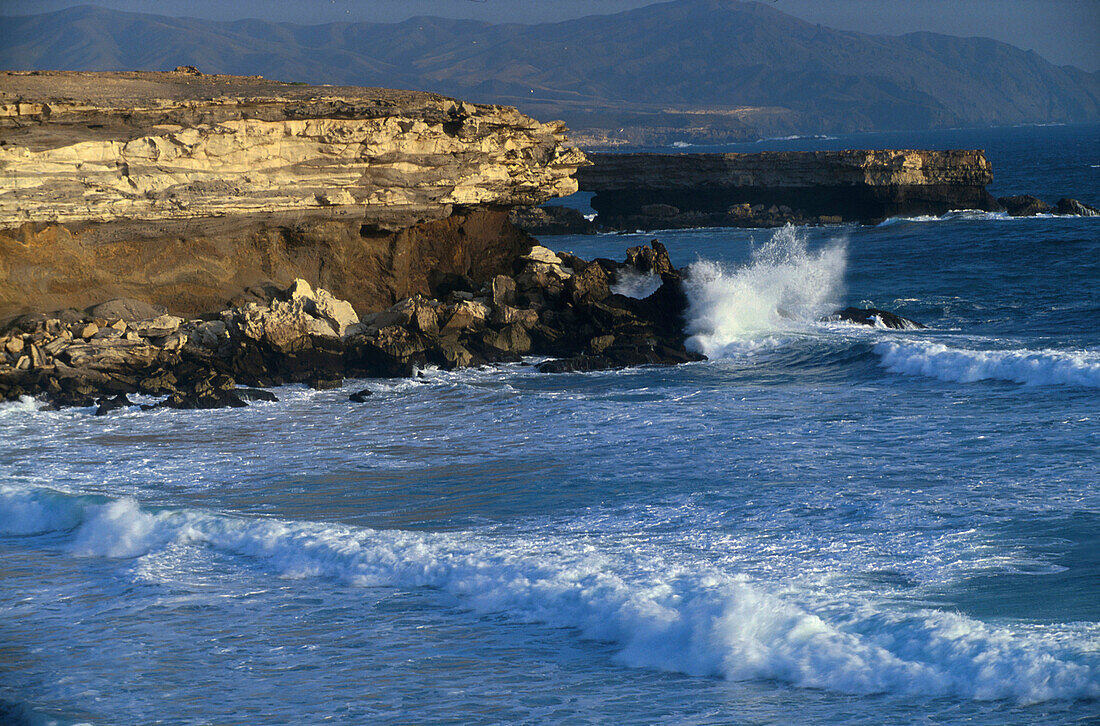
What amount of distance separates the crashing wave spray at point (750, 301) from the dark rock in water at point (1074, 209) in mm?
22987

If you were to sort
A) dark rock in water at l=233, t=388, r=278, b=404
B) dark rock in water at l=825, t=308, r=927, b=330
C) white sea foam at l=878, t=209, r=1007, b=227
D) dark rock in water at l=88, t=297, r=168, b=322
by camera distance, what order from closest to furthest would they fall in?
dark rock in water at l=233, t=388, r=278, b=404, dark rock in water at l=88, t=297, r=168, b=322, dark rock in water at l=825, t=308, r=927, b=330, white sea foam at l=878, t=209, r=1007, b=227

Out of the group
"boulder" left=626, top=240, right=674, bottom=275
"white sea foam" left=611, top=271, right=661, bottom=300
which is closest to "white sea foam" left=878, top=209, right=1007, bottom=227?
"boulder" left=626, top=240, right=674, bottom=275

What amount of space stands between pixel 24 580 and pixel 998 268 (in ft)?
91.7

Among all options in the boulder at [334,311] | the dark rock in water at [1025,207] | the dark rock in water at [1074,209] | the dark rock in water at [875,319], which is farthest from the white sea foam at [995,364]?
the dark rock in water at [1025,207]

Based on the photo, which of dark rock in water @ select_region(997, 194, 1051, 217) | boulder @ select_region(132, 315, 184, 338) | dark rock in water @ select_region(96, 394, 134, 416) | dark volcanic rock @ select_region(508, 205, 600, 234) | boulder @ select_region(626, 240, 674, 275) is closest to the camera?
dark rock in water @ select_region(96, 394, 134, 416)

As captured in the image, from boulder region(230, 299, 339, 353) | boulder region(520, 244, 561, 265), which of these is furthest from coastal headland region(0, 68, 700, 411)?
boulder region(520, 244, 561, 265)

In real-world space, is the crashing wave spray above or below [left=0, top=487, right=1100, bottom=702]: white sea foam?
above

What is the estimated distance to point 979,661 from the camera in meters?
6.57

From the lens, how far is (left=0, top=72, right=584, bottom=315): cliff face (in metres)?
17.6

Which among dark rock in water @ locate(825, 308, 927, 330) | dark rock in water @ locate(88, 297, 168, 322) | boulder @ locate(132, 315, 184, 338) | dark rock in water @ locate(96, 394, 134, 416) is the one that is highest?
dark rock in water @ locate(88, 297, 168, 322)

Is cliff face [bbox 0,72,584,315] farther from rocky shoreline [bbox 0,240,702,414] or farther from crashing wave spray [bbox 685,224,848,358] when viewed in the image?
crashing wave spray [bbox 685,224,848,358]

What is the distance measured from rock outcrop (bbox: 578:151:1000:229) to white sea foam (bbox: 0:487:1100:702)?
139 ft

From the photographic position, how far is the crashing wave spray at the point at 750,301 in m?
20.6

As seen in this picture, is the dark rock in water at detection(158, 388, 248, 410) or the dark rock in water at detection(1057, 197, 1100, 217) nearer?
the dark rock in water at detection(158, 388, 248, 410)
